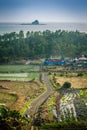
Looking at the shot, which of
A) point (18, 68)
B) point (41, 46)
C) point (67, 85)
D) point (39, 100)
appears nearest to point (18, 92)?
point (39, 100)

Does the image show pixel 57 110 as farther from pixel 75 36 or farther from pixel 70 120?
pixel 75 36

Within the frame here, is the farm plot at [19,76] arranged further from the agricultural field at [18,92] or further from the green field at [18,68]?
the agricultural field at [18,92]

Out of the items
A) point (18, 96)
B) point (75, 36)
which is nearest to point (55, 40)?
point (75, 36)

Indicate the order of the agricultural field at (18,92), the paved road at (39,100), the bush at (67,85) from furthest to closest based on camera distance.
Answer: the bush at (67,85) → the agricultural field at (18,92) → the paved road at (39,100)

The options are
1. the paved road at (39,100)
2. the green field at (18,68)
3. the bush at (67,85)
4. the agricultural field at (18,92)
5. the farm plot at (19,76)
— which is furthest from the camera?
the green field at (18,68)

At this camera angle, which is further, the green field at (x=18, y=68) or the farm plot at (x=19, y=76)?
the green field at (x=18, y=68)

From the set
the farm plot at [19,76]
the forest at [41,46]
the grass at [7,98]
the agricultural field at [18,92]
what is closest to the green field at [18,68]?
the farm plot at [19,76]
